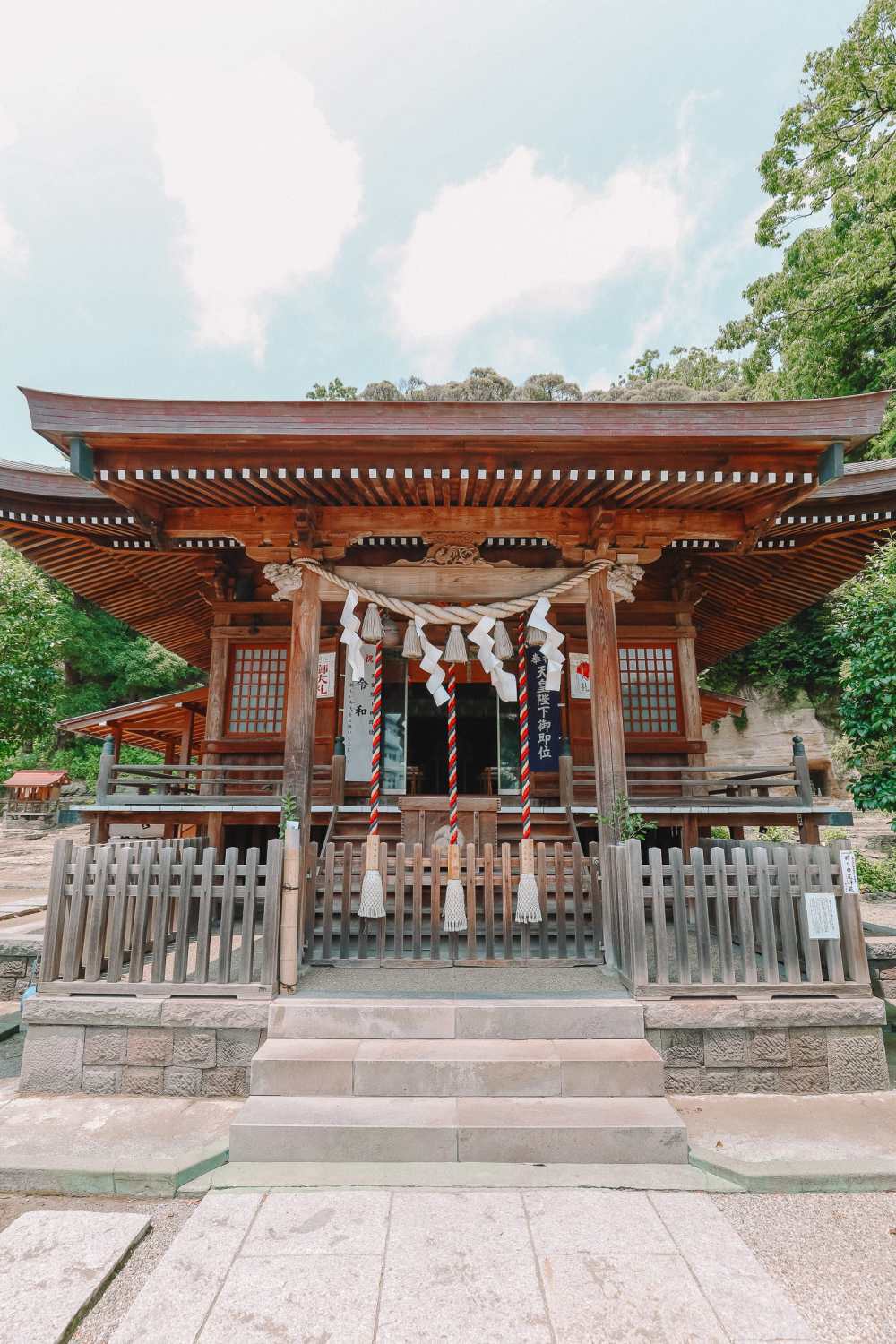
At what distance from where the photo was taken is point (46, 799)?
24531 millimetres

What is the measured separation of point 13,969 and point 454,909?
4.83 m

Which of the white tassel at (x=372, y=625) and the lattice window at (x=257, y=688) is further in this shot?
the lattice window at (x=257, y=688)

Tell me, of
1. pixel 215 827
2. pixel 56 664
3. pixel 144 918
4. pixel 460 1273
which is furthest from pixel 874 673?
pixel 56 664

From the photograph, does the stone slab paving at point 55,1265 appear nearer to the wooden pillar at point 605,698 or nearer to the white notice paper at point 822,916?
the wooden pillar at point 605,698

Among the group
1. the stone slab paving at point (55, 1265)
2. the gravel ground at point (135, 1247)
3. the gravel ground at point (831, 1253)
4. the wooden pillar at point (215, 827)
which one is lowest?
the gravel ground at point (135, 1247)

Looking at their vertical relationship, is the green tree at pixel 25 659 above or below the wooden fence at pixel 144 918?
above

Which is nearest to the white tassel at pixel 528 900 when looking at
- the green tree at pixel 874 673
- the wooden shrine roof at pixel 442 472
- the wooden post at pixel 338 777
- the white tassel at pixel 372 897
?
the white tassel at pixel 372 897

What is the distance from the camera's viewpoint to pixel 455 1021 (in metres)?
4.32

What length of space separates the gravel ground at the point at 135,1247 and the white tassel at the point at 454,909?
233 centimetres

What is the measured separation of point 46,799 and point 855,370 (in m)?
31.2

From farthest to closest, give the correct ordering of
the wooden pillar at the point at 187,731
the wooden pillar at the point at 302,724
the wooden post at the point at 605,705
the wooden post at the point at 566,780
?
the wooden pillar at the point at 187,731 < the wooden post at the point at 566,780 < the wooden post at the point at 605,705 < the wooden pillar at the point at 302,724

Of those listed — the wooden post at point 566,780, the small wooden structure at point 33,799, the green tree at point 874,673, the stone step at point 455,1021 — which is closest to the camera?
the stone step at point 455,1021

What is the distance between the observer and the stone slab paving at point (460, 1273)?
2.43 m

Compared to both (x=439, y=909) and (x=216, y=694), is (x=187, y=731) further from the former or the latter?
(x=439, y=909)
